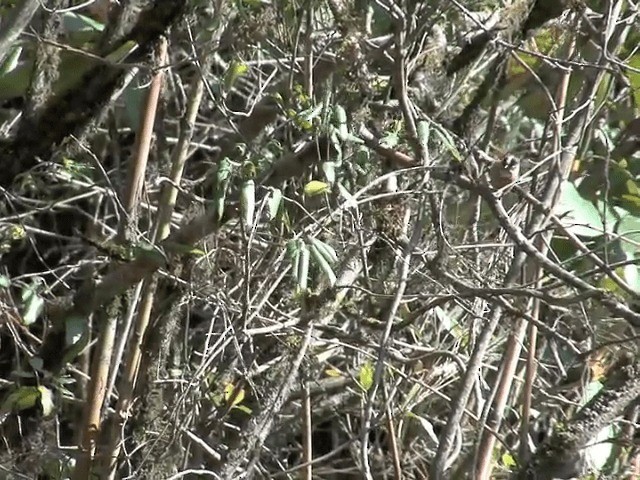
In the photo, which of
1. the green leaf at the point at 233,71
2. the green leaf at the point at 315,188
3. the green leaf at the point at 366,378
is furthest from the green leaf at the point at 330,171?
the green leaf at the point at 366,378

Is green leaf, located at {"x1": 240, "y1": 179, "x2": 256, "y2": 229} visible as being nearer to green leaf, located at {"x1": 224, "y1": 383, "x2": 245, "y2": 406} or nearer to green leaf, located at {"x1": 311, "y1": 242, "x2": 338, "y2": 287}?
green leaf, located at {"x1": 311, "y1": 242, "x2": 338, "y2": 287}

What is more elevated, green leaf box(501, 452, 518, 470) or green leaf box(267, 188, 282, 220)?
green leaf box(267, 188, 282, 220)

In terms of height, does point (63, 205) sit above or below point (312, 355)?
above

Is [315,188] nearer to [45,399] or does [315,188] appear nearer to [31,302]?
[31,302]

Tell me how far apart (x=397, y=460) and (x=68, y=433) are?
105cm

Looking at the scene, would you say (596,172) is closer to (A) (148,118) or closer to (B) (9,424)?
(A) (148,118)

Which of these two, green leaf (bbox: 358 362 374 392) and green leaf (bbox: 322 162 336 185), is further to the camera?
green leaf (bbox: 358 362 374 392)

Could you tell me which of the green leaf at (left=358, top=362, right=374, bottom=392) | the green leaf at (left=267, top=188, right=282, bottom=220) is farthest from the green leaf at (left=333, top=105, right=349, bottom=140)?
the green leaf at (left=358, top=362, right=374, bottom=392)

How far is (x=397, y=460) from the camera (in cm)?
225

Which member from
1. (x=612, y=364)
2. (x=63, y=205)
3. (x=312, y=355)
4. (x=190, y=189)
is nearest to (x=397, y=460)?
(x=312, y=355)

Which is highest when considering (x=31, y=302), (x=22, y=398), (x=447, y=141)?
(x=447, y=141)

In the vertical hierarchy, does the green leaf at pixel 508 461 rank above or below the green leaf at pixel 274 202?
below

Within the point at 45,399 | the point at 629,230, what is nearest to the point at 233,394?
the point at 45,399

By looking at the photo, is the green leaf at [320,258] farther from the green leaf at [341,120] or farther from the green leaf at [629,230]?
the green leaf at [629,230]
